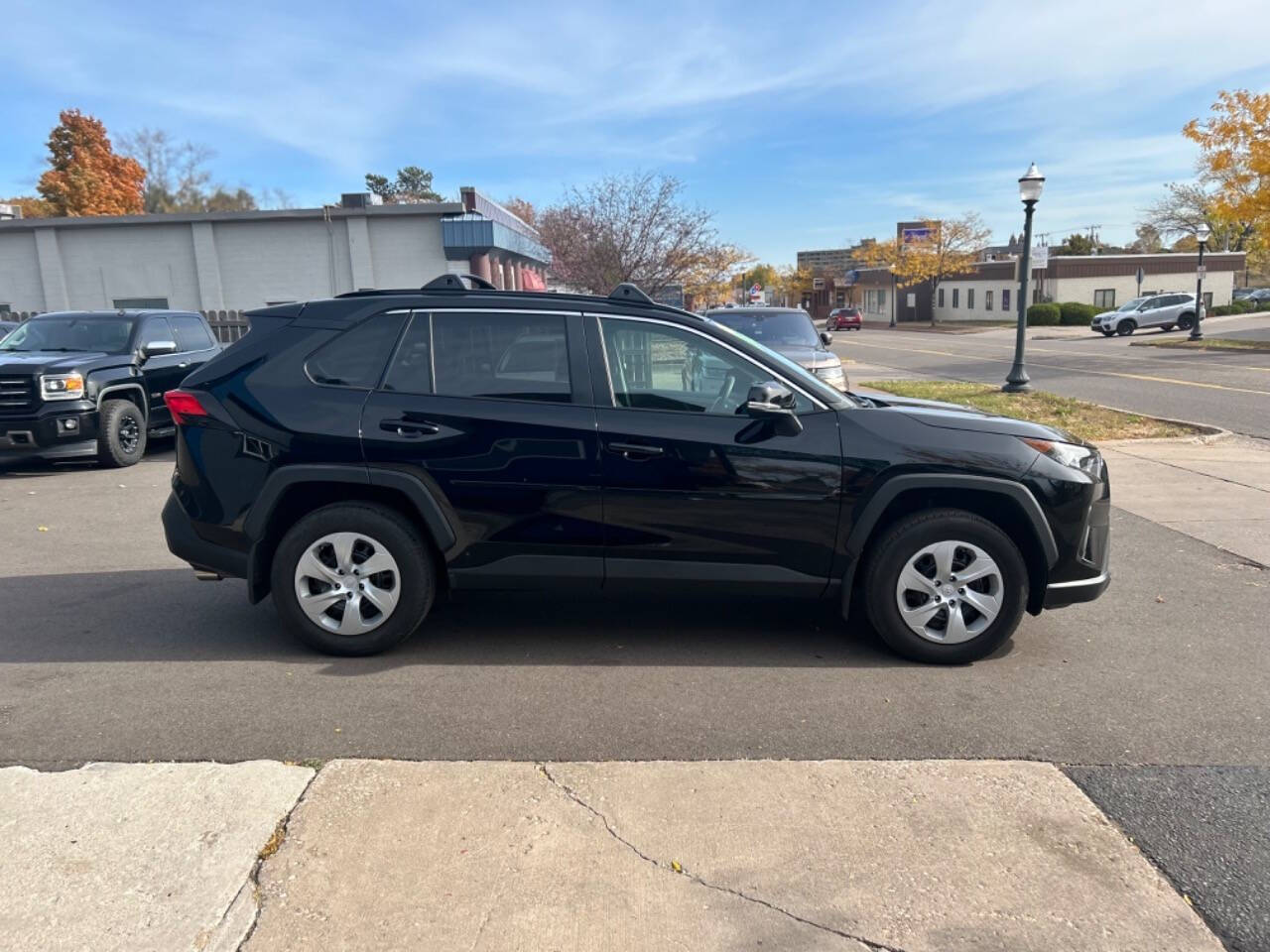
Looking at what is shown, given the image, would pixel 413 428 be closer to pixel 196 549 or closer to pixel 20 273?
pixel 196 549

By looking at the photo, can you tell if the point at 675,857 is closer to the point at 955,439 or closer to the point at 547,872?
the point at 547,872

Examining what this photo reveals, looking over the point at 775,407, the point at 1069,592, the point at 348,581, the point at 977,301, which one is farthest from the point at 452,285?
the point at 977,301

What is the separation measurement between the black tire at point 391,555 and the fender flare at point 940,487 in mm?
2118

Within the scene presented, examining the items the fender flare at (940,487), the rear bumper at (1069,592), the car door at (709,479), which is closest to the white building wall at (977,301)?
the rear bumper at (1069,592)

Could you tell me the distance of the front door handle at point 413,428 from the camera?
4.47m

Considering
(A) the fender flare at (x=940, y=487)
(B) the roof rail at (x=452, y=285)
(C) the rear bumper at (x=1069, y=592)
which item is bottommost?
(C) the rear bumper at (x=1069, y=592)

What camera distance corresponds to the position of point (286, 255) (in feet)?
92.6

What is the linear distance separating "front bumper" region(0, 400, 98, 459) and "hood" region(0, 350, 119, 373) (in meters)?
0.39

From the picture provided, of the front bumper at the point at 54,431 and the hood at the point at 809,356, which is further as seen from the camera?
the hood at the point at 809,356

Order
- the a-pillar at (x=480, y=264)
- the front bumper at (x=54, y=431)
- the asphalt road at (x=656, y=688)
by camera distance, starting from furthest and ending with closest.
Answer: the a-pillar at (x=480, y=264)
the front bumper at (x=54, y=431)
the asphalt road at (x=656, y=688)

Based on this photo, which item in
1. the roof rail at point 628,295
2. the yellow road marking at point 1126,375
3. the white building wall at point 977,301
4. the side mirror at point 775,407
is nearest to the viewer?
the side mirror at point 775,407

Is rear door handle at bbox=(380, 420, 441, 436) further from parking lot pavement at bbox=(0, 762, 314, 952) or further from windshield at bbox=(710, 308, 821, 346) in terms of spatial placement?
windshield at bbox=(710, 308, 821, 346)

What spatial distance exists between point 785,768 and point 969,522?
1653 mm

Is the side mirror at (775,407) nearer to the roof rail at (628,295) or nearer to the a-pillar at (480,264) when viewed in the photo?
the roof rail at (628,295)
